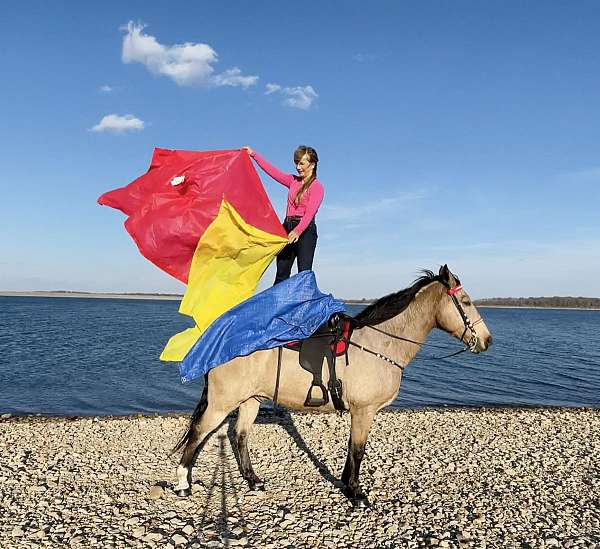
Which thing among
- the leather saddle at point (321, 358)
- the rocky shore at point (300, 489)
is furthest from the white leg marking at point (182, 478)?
the leather saddle at point (321, 358)

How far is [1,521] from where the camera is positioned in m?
5.86

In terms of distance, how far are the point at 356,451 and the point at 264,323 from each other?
6.85ft

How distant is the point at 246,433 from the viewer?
695 cm

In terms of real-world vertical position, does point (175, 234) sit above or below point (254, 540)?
above

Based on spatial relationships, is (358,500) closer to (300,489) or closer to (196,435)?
(300,489)

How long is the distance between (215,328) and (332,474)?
11.9 feet

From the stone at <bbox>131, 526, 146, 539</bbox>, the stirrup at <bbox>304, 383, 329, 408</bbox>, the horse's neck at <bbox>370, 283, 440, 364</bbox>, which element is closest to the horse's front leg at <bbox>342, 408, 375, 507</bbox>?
the stirrup at <bbox>304, 383, 329, 408</bbox>

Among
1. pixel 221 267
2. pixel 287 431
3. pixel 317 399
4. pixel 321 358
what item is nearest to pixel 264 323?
pixel 321 358

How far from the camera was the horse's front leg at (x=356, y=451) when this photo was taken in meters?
6.12

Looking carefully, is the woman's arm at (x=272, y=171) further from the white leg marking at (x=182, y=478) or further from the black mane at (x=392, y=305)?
the white leg marking at (x=182, y=478)

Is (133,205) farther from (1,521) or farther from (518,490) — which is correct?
(518,490)

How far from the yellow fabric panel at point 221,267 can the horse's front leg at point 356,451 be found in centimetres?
209

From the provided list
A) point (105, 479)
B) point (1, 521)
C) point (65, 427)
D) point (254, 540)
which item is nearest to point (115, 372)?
point (65, 427)

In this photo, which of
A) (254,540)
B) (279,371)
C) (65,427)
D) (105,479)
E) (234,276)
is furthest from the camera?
(65,427)
